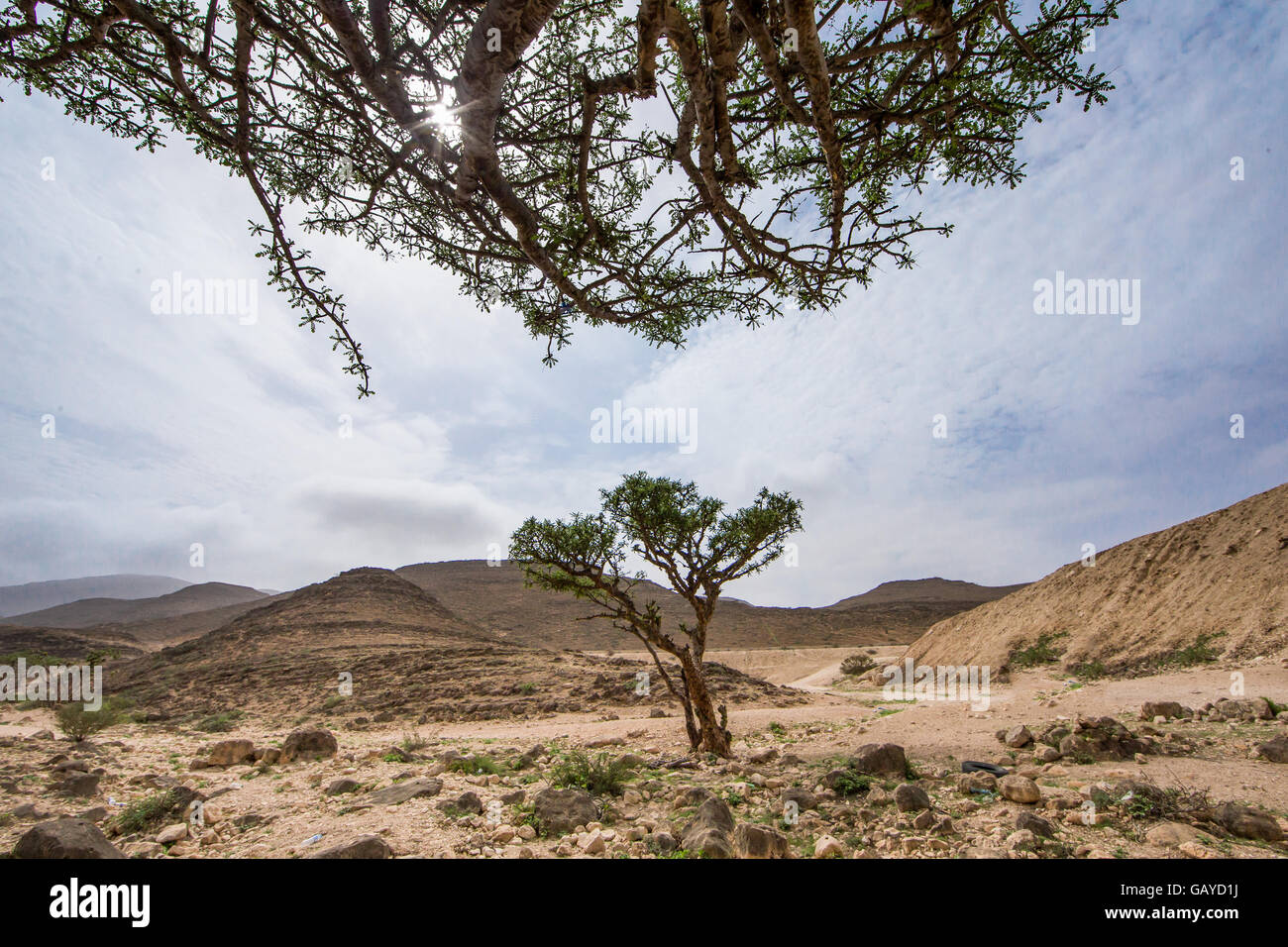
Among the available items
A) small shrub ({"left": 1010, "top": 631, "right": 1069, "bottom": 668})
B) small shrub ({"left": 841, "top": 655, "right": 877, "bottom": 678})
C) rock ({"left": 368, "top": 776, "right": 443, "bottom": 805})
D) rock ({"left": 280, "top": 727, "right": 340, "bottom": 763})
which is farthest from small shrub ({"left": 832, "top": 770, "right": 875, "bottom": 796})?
small shrub ({"left": 841, "top": 655, "right": 877, "bottom": 678})

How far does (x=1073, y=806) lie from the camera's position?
15.1 feet

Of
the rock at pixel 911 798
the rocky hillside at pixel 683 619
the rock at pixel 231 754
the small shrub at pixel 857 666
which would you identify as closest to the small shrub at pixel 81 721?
the rock at pixel 231 754

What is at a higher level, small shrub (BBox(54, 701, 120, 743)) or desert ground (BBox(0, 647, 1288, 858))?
desert ground (BBox(0, 647, 1288, 858))

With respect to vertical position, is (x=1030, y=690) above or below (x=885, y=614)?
above

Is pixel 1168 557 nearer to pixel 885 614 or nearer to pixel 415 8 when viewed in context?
pixel 415 8

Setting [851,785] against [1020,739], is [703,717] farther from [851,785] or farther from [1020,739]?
[1020,739]

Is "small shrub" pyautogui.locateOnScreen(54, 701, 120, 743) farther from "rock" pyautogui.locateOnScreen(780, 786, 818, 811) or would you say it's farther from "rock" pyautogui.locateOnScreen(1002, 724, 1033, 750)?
"rock" pyautogui.locateOnScreen(1002, 724, 1033, 750)

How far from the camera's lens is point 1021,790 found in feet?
15.9

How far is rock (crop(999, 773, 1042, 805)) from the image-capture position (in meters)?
4.82

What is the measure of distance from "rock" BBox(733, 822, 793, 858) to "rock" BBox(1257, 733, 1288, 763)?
259 inches

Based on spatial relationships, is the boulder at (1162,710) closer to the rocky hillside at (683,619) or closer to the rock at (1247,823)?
the rock at (1247,823)

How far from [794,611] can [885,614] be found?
9.45 metres

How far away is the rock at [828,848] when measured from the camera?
3.90 metres
